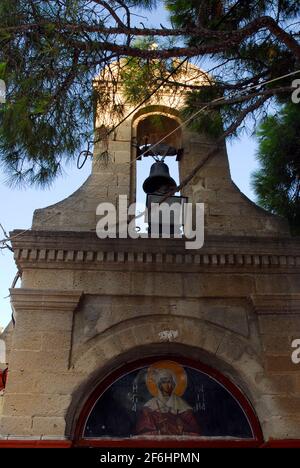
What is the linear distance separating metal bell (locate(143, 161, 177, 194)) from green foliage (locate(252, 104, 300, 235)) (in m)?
1.48

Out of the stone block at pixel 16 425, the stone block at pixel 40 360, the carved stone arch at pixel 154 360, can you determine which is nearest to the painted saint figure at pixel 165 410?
the carved stone arch at pixel 154 360

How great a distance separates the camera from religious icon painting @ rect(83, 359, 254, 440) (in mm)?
5238

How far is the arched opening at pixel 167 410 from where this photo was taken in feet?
17.0

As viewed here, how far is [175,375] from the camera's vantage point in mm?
5613

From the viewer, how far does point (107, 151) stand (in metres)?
6.82

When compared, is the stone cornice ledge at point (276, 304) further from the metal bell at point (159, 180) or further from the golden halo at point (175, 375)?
the metal bell at point (159, 180)

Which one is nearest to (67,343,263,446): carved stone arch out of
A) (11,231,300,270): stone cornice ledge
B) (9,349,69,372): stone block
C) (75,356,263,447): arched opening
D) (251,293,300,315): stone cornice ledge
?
(75,356,263,447): arched opening

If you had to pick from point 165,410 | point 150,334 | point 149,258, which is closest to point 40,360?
point 150,334

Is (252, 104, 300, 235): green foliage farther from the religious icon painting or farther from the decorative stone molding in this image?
the religious icon painting

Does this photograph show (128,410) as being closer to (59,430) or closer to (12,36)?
(59,430)

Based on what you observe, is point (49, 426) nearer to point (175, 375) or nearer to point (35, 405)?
point (35, 405)

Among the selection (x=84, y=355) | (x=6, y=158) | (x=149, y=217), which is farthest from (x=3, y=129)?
(x=84, y=355)

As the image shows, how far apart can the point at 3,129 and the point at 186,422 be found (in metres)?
3.40
